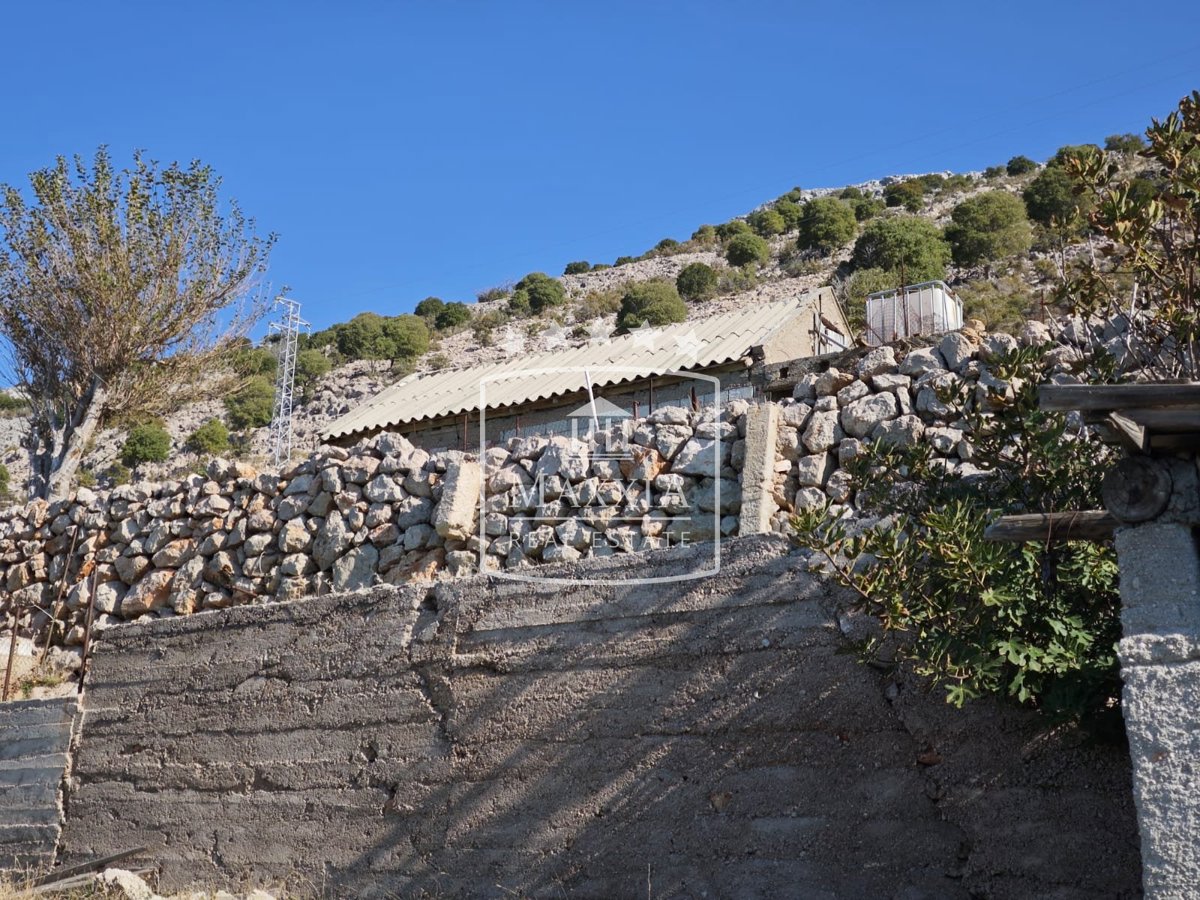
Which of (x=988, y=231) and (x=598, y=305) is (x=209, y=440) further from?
(x=988, y=231)

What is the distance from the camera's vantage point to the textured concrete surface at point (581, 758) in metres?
4.29

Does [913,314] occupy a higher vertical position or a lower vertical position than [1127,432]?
higher

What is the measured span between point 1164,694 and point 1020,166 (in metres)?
48.7

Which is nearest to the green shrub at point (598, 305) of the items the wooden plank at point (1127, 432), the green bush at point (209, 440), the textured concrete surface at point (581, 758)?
the green bush at point (209, 440)

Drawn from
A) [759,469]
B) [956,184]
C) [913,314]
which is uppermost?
[956,184]

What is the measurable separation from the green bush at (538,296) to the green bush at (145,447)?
53.1 feet

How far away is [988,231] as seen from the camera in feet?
113

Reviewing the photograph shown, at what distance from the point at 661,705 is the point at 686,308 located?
33.0 meters

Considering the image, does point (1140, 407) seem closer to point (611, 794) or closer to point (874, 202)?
point (611, 794)

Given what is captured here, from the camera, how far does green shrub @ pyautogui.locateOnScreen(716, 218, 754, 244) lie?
157 feet

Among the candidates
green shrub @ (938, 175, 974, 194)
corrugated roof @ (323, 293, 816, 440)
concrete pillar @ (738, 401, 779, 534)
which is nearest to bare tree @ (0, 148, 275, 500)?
corrugated roof @ (323, 293, 816, 440)

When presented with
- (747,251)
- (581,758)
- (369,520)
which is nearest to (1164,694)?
(581,758)

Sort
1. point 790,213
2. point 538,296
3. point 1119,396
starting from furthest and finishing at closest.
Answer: point 790,213 < point 538,296 < point 1119,396

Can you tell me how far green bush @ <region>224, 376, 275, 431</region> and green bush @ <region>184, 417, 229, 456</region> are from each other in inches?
64.2
